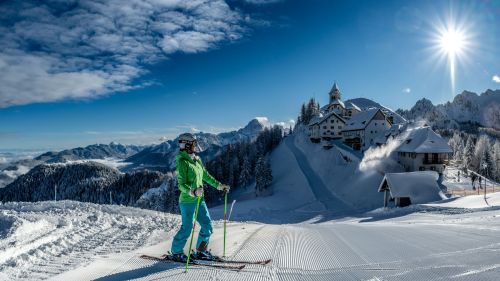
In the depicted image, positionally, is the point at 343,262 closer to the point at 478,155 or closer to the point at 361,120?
the point at 361,120

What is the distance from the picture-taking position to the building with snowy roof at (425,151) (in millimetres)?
56031

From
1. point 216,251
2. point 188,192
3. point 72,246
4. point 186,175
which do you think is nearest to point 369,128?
point 216,251

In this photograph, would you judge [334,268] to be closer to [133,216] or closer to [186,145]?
[186,145]

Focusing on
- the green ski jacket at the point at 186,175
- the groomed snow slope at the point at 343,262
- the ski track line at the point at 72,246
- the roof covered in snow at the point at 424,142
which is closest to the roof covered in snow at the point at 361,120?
the roof covered in snow at the point at 424,142

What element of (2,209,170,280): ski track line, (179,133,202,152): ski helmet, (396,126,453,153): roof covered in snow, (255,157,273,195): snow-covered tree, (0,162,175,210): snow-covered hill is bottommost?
(0,162,175,210): snow-covered hill

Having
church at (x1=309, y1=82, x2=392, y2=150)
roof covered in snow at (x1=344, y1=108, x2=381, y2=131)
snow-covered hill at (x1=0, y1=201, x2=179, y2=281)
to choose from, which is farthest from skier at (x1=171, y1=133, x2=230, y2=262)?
roof covered in snow at (x1=344, y1=108, x2=381, y2=131)

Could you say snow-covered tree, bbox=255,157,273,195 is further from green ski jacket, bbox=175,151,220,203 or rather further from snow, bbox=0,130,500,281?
green ski jacket, bbox=175,151,220,203

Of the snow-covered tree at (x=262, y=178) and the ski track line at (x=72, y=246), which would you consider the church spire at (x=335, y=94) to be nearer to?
the snow-covered tree at (x=262, y=178)

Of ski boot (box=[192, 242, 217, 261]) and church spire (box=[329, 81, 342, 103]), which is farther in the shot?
church spire (box=[329, 81, 342, 103])

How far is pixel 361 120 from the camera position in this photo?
258ft

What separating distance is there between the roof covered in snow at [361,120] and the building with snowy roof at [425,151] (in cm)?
1544

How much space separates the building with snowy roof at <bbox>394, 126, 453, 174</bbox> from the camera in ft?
184

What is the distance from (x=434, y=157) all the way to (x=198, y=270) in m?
60.4

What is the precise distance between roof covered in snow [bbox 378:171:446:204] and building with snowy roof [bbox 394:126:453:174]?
52.7ft
